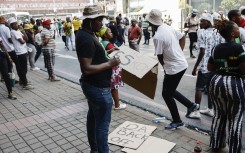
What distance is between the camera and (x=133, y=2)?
42.2 meters

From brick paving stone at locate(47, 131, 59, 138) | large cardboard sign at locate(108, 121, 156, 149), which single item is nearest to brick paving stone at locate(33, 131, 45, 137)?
brick paving stone at locate(47, 131, 59, 138)

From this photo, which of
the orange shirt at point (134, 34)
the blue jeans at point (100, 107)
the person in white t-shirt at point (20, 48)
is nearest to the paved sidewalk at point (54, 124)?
the person in white t-shirt at point (20, 48)

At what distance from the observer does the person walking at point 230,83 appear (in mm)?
2996

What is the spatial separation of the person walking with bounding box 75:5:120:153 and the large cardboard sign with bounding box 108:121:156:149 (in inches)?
34.4

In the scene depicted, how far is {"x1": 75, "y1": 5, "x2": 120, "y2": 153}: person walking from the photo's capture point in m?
2.67

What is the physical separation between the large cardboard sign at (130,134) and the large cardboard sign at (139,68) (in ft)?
2.02

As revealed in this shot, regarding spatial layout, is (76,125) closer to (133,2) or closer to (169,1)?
(169,1)

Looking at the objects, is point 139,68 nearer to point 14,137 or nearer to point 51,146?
point 51,146

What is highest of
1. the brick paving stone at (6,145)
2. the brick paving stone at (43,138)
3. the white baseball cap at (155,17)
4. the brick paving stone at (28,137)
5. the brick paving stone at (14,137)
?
the white baseball cap at (155,17)

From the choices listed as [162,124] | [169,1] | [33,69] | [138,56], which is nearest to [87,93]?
[138,56]

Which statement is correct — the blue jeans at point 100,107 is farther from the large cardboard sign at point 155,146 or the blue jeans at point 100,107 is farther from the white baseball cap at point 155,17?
the white baseball cap at point 155,17

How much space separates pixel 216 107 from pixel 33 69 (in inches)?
334

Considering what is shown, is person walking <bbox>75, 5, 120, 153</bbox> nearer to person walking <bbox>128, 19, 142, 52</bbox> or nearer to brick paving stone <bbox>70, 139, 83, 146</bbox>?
brick paving stone <bbox>70, 139, 83, 146</bbox>

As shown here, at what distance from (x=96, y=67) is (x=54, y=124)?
244 cm
